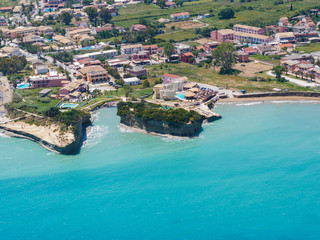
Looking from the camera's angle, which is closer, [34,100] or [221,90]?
[34,100]

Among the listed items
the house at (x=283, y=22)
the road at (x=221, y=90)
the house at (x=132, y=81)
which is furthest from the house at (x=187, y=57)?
the house at (x=283, y=22)

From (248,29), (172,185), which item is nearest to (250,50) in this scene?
(248,29)

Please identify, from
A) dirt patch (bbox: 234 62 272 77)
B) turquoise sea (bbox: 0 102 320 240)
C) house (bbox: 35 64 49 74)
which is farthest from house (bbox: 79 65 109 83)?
dirt patch (bbox: 234 62 272 77)

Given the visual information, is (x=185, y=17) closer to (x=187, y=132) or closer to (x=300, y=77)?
(x=300, y=77)

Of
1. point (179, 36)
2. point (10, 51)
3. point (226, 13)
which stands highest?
point (226, 13)

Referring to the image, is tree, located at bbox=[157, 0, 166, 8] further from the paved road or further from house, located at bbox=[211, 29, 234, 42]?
the paved road

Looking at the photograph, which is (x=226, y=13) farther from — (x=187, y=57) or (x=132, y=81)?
(x=132, y=81)

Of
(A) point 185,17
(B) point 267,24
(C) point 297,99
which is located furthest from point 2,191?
(A) point 185,17
